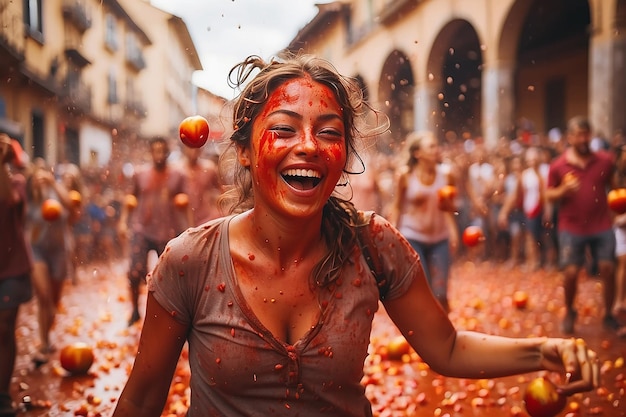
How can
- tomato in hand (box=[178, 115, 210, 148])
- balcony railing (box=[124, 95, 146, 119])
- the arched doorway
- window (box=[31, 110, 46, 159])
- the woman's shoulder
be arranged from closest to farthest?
the woman's shoulder, tomato in hand (box=[178, 115, 210, 148]), the arched doorway, window (box=[31, 110, 46, 159]), balcony railing (box=[124, 95, 146, 119])

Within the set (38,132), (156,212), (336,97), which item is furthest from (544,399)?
(38,132)

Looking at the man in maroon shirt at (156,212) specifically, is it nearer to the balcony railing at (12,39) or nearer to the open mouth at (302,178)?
the open mouth at (302,178)

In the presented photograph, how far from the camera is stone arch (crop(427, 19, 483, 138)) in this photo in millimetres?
20797

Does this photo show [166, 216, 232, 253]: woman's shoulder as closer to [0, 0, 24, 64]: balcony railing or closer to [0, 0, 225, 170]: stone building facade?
[0, 0, 225, 170]: stone building facade

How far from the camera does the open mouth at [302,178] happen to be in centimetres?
198

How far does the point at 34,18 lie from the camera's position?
63.8 ft

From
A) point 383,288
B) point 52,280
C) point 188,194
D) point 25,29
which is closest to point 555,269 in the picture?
point 188,194

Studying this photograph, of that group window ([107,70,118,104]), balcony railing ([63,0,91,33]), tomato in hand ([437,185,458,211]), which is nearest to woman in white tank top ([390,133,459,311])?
tomato in hand ([437,185,458,211])

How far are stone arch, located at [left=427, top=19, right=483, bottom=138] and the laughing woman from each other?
654 inches

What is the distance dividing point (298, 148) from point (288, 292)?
0.42 m

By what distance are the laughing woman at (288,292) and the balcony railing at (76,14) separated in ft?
68.4

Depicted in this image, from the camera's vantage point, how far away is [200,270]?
6.57 feet

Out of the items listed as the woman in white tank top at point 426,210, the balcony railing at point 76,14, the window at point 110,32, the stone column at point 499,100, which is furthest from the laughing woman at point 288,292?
the balcony railing at point 76,14

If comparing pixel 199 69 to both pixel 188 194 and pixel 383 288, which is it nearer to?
pixel 383 288
